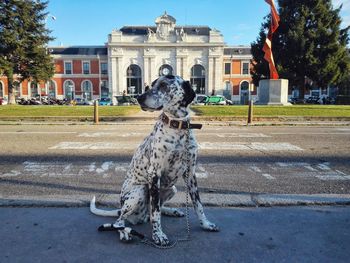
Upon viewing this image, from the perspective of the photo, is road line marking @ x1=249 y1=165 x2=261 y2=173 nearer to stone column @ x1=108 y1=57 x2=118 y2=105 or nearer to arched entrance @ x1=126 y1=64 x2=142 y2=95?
stone column @ x1=108 y1=57 x2=118 y2=105

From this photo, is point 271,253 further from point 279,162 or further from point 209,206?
point 279,162

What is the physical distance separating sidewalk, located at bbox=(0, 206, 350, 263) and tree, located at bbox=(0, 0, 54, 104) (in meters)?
39.3

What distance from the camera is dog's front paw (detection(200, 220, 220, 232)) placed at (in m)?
3.10

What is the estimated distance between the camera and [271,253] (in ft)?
8.88

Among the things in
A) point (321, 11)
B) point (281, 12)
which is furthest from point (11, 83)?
point (321, 11)

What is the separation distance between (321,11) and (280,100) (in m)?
22.3

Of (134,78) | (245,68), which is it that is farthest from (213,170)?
(245,68)

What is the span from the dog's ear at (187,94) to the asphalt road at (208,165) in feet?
6.79

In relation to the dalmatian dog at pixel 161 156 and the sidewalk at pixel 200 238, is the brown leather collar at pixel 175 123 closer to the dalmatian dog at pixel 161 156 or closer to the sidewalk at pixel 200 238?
the dalmatian dog at pixel 161 156

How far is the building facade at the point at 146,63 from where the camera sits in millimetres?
70438

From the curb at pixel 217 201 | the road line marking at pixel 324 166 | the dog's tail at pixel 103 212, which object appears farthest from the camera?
the road line marking at pixel 324 166

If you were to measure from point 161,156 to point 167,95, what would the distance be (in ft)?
1.75

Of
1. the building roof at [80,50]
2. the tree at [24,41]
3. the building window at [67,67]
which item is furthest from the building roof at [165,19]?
the tree at [24,41]

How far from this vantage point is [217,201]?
155 inches
